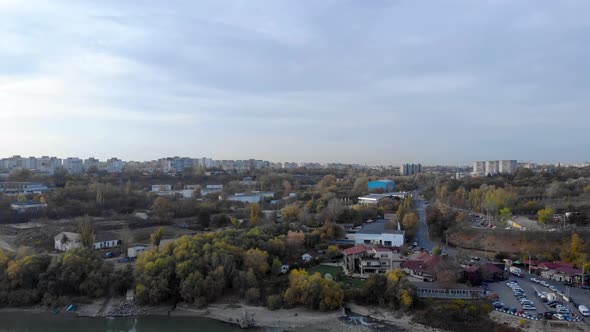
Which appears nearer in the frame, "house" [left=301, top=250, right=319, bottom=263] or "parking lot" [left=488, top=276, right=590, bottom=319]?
"parking lot" [left=488, top=276, right=590, bottom=319]

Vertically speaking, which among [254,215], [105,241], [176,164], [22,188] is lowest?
[105,241]

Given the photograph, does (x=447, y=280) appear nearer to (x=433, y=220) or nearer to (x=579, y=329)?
(x=579, y=329)

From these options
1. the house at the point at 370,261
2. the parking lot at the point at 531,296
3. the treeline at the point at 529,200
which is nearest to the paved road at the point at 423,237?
the treeline at the point at 529,200

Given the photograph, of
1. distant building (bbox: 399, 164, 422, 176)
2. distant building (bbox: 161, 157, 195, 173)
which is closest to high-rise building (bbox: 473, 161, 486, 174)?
distant building (bbox: 399, 164, 422, 176)

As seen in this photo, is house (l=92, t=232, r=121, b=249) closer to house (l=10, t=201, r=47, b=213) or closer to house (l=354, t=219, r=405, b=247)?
house (l=10, t=201, r=47, b=213)

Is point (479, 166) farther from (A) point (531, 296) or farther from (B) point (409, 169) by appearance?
(A) point (531, 296)

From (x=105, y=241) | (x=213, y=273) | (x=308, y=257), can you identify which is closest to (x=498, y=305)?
(x=308, y=257)
